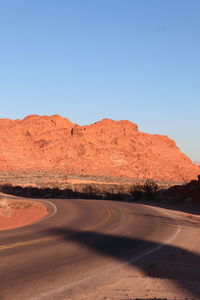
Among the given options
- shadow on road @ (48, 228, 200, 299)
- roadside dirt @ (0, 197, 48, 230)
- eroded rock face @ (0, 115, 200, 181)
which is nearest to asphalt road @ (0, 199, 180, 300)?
shadow on road @ (48, 228, 200, 299)

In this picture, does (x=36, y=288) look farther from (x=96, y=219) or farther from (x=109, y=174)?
(x=109, y=174)

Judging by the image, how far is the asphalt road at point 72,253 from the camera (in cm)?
647

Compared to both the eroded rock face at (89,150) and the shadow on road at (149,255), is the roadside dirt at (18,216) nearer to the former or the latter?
the shadow on road at (149,255)

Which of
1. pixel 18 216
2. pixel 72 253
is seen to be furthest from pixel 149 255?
pixel 18 216

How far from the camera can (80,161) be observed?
305 ft

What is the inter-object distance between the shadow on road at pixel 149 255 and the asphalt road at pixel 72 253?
0.02m

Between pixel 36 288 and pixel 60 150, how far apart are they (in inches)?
3568

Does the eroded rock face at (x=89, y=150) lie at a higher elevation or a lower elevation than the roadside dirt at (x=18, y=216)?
higher

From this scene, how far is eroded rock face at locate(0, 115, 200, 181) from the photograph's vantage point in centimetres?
9125

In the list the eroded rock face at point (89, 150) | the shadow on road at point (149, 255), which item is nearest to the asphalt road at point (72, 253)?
the shadow on road at point (149, 255)

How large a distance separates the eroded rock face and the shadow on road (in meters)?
76.8

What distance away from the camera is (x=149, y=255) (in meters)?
9.23

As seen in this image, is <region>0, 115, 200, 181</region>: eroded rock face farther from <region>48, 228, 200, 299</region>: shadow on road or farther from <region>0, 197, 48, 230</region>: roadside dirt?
<region>48, 228, 200, 299</region>: shadow on road

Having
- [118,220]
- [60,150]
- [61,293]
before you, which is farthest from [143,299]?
[60,150]
